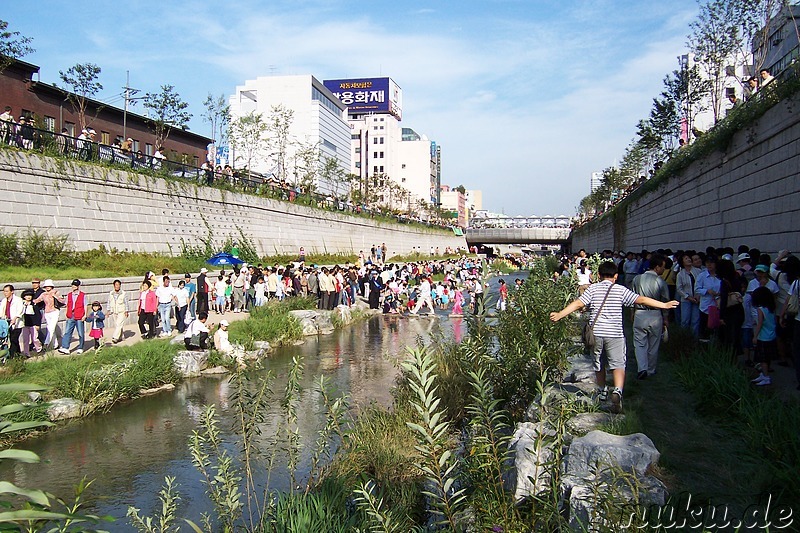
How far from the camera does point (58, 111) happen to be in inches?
1299

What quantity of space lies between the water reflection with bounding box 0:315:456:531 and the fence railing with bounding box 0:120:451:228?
36.0 ft

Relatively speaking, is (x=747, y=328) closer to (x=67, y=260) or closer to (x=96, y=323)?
(x=96, y=323)

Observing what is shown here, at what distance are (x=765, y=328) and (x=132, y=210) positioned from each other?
20985mm

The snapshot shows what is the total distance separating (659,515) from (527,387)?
4795 millimetres

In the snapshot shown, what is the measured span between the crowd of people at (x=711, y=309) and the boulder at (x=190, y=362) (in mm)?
8747

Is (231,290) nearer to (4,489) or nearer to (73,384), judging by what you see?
(73,384)

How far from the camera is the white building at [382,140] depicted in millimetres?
111000

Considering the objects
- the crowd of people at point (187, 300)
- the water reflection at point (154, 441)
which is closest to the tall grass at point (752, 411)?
the crowd of people at point (187, 300)

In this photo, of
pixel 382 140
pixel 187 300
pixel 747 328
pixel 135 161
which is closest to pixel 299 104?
pixel 382 140

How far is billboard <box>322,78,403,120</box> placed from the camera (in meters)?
119

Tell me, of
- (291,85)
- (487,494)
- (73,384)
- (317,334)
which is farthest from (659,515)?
(291,85)

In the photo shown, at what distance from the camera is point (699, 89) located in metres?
28.5

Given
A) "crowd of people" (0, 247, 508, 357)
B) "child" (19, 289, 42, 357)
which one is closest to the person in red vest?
"crowd of people" (0, 247, 508, 357)

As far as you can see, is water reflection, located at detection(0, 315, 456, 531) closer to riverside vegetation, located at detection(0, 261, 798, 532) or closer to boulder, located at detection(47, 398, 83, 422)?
boulder, located at detection(47, 398, 83, 422)
